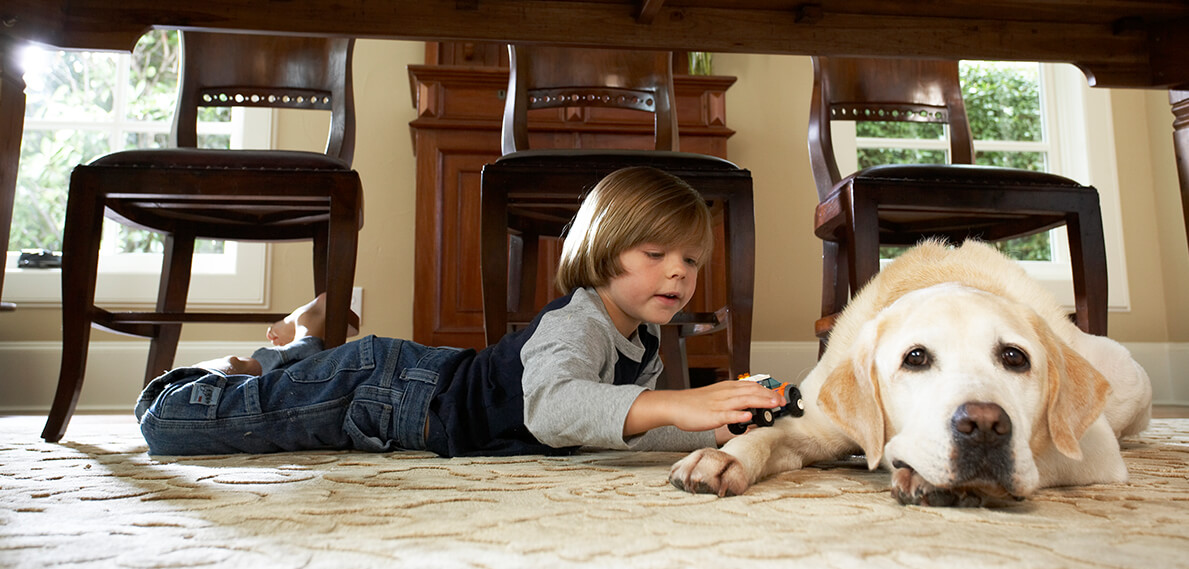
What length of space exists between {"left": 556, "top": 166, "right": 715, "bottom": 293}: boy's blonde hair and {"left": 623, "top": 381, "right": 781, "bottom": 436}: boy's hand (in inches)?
13.3

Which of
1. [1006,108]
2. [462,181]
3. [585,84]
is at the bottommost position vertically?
[462,181]

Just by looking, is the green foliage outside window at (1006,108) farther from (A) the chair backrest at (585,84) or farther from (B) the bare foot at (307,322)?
(B) the bare foot at (307,322)

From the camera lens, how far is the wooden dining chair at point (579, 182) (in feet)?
5.60

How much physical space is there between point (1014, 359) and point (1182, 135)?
909 mm

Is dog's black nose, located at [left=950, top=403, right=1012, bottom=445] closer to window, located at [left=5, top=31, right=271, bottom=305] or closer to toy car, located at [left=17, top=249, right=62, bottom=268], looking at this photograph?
window, located at [left=5, top=31, right=271, bottom=305]

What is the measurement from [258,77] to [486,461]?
58.6 inches

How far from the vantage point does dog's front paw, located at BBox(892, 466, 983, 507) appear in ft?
2.84

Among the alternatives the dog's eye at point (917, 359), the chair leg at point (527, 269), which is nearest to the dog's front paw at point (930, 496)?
the dog's eye at point (917, 359)

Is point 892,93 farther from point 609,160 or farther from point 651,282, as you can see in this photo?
point 651,282

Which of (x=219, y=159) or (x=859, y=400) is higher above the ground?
(x=219, y=159)

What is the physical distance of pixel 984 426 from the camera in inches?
32.3

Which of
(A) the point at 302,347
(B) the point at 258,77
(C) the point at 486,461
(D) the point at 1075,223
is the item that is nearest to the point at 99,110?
(B) the point at 258,77

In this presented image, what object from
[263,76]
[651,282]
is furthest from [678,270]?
[263,76]

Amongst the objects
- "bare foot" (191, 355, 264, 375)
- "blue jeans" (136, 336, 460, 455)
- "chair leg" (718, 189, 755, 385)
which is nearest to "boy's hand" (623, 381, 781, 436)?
"blue jeans" (136, 336, 460, 455)
